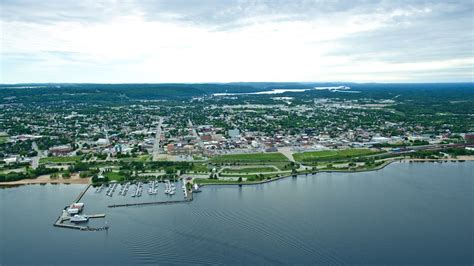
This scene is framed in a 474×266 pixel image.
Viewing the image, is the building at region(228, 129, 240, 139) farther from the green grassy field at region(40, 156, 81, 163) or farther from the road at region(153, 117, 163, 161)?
the green grassy field at region(40, 156, 81, 163)

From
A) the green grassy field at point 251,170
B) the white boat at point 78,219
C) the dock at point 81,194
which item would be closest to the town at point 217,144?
the green grassy field at point 251,170

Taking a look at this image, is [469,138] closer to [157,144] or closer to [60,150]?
[157,144]

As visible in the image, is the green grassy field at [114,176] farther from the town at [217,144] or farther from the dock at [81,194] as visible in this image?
the dock at [81,194]

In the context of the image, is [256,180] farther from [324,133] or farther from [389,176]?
[324,133]

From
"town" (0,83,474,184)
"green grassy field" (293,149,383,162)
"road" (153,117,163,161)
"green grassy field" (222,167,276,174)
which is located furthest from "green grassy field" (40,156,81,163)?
"green grassy field" (293,149,383,162)

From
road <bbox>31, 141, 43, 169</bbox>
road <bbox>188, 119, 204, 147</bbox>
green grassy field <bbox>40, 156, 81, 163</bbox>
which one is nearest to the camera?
road <bbox>31, 141, 43, 169</bbox>
